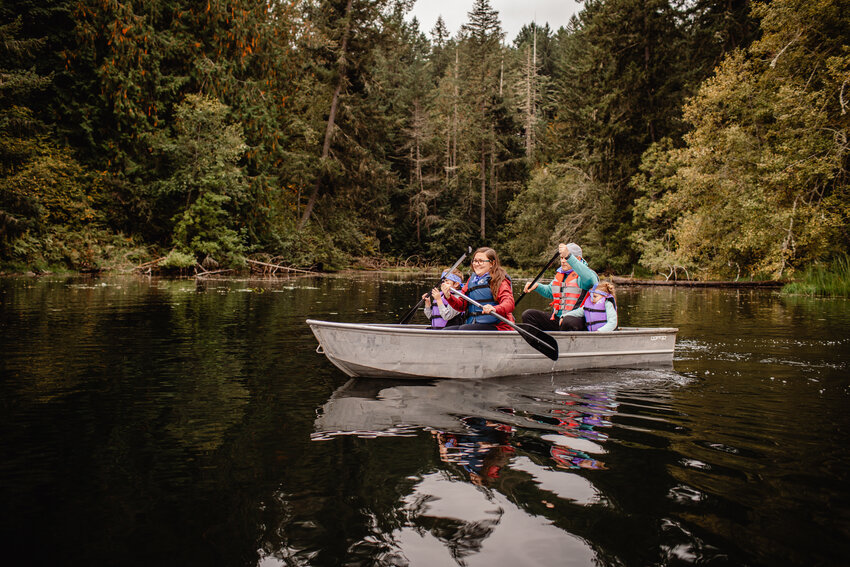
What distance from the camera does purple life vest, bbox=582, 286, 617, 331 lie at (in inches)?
309

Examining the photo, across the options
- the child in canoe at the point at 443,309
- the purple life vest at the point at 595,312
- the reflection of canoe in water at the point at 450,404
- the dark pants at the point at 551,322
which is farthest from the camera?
the purple life vest at the point at 595,312

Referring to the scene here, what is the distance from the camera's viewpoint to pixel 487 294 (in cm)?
721

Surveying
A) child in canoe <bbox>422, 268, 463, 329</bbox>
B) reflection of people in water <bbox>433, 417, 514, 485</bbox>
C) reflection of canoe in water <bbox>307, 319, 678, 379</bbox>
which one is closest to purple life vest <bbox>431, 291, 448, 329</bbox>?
child in canoe <bbox>422, 268, 463, 329</bbox>

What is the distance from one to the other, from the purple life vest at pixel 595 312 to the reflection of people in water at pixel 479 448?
3.56 meters

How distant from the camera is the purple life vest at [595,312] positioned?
7.86 m

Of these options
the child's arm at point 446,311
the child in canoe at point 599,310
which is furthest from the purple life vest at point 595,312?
the child's arm at point 446,311

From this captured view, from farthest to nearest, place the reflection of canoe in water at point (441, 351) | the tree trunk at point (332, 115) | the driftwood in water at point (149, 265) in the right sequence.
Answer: the tree trunk at point (332, 115) < the driftwood in water at point (149, 265) < the reflection of canoe in water at point (441, 351)

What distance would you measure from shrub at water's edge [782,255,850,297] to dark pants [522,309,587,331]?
42.0ft

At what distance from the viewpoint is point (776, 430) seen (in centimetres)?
465

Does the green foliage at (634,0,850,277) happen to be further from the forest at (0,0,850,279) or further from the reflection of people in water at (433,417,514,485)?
the reflection of people in water at (433,417,514,485)

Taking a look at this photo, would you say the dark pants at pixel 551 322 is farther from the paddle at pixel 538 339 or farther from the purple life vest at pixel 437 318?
the purple life vest at pixel 437 318

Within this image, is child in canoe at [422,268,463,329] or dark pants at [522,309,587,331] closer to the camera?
child in canoe at [422,268,463,329]

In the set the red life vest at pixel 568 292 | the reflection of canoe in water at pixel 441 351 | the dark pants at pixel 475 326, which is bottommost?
the reflection of canoe in water at pixel 441 351

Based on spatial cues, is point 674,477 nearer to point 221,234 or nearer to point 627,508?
point 627,508
